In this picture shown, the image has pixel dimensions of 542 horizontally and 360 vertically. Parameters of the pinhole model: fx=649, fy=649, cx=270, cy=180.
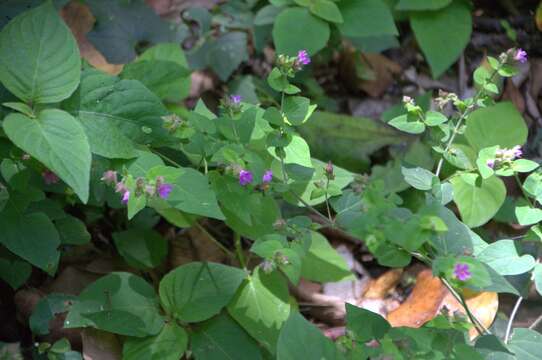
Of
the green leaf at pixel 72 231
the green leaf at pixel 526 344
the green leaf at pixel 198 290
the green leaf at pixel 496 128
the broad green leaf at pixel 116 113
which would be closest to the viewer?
the green leaf at pixel 526 344

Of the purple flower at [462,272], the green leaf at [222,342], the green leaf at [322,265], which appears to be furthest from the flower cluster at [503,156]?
the green leaf at [222,342]

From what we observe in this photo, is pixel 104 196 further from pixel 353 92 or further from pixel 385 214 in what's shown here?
pixel 353 92

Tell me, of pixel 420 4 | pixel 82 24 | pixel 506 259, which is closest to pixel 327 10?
pixel 420 4

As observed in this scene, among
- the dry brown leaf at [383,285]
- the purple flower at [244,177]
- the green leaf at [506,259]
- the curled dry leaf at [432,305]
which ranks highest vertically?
the purple flower at [244,177]

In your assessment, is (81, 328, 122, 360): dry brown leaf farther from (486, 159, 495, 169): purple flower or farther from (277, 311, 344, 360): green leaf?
(486, 159, 495, 169): purple flower

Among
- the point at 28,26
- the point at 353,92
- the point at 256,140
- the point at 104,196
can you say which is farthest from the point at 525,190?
the point at 353,92

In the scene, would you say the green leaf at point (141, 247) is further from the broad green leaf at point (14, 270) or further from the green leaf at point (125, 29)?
the green leaf at point (125, 29)
